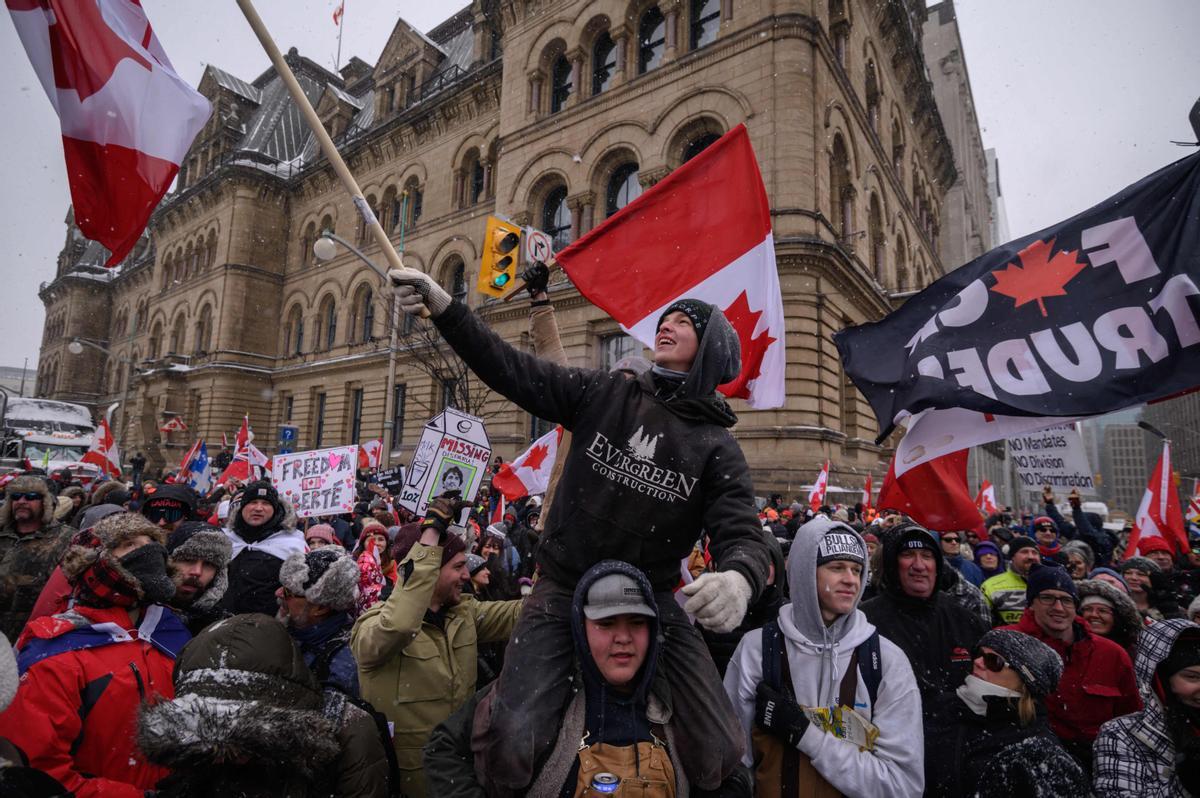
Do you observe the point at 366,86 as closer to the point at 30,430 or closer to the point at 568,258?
the point at 30,430

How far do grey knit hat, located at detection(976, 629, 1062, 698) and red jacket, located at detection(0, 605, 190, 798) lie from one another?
314 centimetres

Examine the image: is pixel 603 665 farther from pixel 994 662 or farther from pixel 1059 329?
pixel 1059 329

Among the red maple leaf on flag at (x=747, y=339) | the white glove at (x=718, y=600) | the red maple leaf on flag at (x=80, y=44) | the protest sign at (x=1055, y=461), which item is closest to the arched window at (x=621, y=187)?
the protest sign at (x=1055, y=461)

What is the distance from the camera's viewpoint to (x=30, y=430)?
2370cm

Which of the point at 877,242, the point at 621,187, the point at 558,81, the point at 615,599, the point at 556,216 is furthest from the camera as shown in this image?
the point at 877,242

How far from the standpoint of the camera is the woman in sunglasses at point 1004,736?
2355 mm

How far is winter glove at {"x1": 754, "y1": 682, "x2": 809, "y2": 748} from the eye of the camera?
2.29 meters

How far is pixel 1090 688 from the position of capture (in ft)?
10.9

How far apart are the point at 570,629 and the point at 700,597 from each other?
21.4 inches

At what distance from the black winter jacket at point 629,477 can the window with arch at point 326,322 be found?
31.8 meters

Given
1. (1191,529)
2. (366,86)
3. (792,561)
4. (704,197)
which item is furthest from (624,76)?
(366,86)

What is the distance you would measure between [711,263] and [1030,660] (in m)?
3.24

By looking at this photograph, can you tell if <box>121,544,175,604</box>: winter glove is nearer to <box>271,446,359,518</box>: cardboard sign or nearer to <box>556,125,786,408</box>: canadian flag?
<box>556,125,786,408</box>: canadian flag

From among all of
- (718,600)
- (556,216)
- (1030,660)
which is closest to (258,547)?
(718,600)
